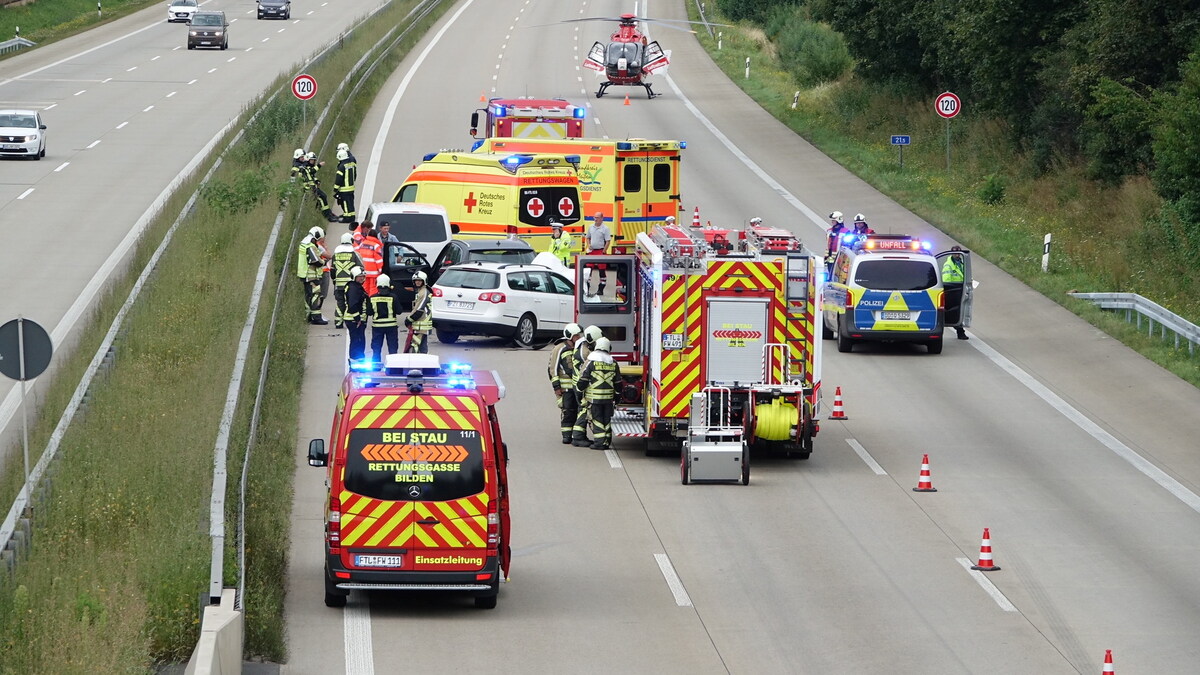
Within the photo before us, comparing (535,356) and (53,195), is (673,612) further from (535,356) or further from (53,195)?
(53,195)

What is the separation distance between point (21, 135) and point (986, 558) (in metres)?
36.4

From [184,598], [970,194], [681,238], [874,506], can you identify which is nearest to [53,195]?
[970,194]

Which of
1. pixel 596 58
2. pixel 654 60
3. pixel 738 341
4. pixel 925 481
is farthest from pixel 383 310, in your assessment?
pixel 654 60

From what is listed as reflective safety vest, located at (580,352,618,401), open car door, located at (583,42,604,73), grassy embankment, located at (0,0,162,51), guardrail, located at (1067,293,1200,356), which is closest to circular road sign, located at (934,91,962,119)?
guardrail, located at (1067,293,1200,356)

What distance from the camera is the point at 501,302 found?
29375 millimetres

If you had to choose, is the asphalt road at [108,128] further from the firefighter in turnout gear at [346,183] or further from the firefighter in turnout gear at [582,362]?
the firefighter in turnout gear at [582,362]

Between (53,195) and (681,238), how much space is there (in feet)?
80.8

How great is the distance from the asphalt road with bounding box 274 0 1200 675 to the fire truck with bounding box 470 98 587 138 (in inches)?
468

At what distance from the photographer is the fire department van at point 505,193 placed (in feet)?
111

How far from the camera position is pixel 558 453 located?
2306cm

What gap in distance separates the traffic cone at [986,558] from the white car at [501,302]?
12094 mm

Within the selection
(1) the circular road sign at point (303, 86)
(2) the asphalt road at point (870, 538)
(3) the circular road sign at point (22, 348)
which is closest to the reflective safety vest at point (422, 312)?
(2) the asphalt road at point (870, 538)

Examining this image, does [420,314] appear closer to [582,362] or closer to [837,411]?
[582,362]

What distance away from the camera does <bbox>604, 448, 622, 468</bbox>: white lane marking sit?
22.6 meters
